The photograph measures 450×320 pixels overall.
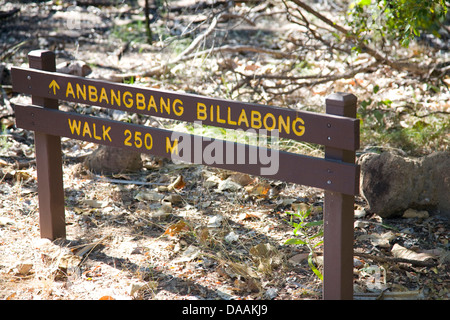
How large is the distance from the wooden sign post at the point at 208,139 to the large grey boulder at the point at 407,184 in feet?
4.09

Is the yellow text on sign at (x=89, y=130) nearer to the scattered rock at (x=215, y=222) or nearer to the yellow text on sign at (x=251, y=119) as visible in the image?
the yellow text on sign at (x=251, y=119)

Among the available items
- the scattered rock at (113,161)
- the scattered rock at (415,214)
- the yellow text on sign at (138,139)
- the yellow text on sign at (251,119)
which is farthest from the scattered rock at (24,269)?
the scattered rock at (415,214)

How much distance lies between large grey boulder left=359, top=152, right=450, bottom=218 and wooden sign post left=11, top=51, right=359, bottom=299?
1.25m

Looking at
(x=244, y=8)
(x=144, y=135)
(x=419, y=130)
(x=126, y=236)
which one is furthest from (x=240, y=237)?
(x=244, y=8)

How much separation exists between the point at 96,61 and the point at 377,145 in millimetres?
4170

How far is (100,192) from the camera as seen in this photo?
4.62m

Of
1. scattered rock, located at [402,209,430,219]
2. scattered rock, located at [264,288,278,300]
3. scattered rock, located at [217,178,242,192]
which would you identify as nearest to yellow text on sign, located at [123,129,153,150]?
scattered rock, located at [264,288,278,300]

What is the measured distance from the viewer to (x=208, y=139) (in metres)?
3.14

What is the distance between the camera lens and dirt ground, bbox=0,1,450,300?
10.6ft

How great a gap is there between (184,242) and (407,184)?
1.56 metres

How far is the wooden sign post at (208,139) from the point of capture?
273cm

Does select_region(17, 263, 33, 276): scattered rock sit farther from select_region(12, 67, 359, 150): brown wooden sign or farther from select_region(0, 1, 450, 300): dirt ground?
select_region(12, 67, 359, 150): brown wooden sign

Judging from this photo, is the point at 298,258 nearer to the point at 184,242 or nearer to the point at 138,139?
the point at 184,242

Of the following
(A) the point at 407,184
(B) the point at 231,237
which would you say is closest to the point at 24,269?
(B) the point at 231,237
